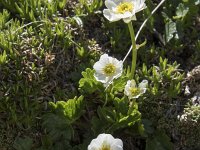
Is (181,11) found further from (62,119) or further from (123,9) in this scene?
(62,119)


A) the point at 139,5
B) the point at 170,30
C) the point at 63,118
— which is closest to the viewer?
the point at 139,5

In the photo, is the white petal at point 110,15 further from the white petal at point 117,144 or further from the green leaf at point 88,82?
the white petal at point 117,144

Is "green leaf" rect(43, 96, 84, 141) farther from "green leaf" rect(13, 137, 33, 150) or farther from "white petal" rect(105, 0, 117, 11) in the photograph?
"white petal" rect(105, 0, 117, 11)

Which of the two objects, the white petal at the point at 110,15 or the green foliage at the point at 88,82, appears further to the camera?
the green foliage at the point at 88,82

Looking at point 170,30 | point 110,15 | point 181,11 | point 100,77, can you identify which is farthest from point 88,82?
point 181,11

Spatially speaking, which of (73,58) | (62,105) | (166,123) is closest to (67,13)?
(73,58)

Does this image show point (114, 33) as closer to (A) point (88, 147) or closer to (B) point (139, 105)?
(B) point (139, 105)

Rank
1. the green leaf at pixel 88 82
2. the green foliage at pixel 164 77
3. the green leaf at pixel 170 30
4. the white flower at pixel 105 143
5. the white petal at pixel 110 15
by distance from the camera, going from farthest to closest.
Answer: the green leaf at pixel 170 30 → the green foliage at pixel 164 77 → the green leaf at pixel 88 82 → the white petal at pixel 110 15 → the white flower at pixel 105 143

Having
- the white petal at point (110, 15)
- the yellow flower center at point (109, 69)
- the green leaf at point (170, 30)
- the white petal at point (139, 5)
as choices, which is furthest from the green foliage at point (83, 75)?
the white petal at point (139, 5)
